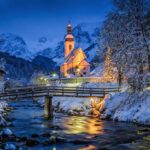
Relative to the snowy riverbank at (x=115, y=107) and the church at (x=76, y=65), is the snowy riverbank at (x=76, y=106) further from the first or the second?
the church at (x=76, y=65)

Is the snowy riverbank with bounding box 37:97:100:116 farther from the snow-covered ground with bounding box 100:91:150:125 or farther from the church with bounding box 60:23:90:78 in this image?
the church with bounding box 60:23:90:78

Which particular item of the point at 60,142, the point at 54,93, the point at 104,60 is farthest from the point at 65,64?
the point at 60,142

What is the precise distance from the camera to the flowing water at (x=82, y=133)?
1346 inches

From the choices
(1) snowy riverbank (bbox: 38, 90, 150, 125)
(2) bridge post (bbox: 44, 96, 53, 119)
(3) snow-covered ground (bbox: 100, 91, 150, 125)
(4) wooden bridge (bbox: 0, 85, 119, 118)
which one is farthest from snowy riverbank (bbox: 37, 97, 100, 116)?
(2) bridge post (bbox: 44, 96, 53, 119)

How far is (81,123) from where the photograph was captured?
48844 mm

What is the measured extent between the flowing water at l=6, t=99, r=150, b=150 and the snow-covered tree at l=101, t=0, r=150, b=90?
528cm

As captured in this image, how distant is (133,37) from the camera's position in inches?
1797

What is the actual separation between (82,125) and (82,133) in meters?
5.53

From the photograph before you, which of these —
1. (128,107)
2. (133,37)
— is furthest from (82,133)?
(133,37)

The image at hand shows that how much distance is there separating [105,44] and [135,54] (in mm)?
19668

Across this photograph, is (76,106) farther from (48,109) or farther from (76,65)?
(76,65)

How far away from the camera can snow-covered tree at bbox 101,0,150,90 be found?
144 feet

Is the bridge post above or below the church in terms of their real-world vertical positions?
below

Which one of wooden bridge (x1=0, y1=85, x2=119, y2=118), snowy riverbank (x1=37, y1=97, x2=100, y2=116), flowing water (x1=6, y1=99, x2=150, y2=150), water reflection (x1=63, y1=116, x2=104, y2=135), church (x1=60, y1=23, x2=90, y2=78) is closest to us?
flowing water (x1=6, y1=99, x2=150, y2=150)
